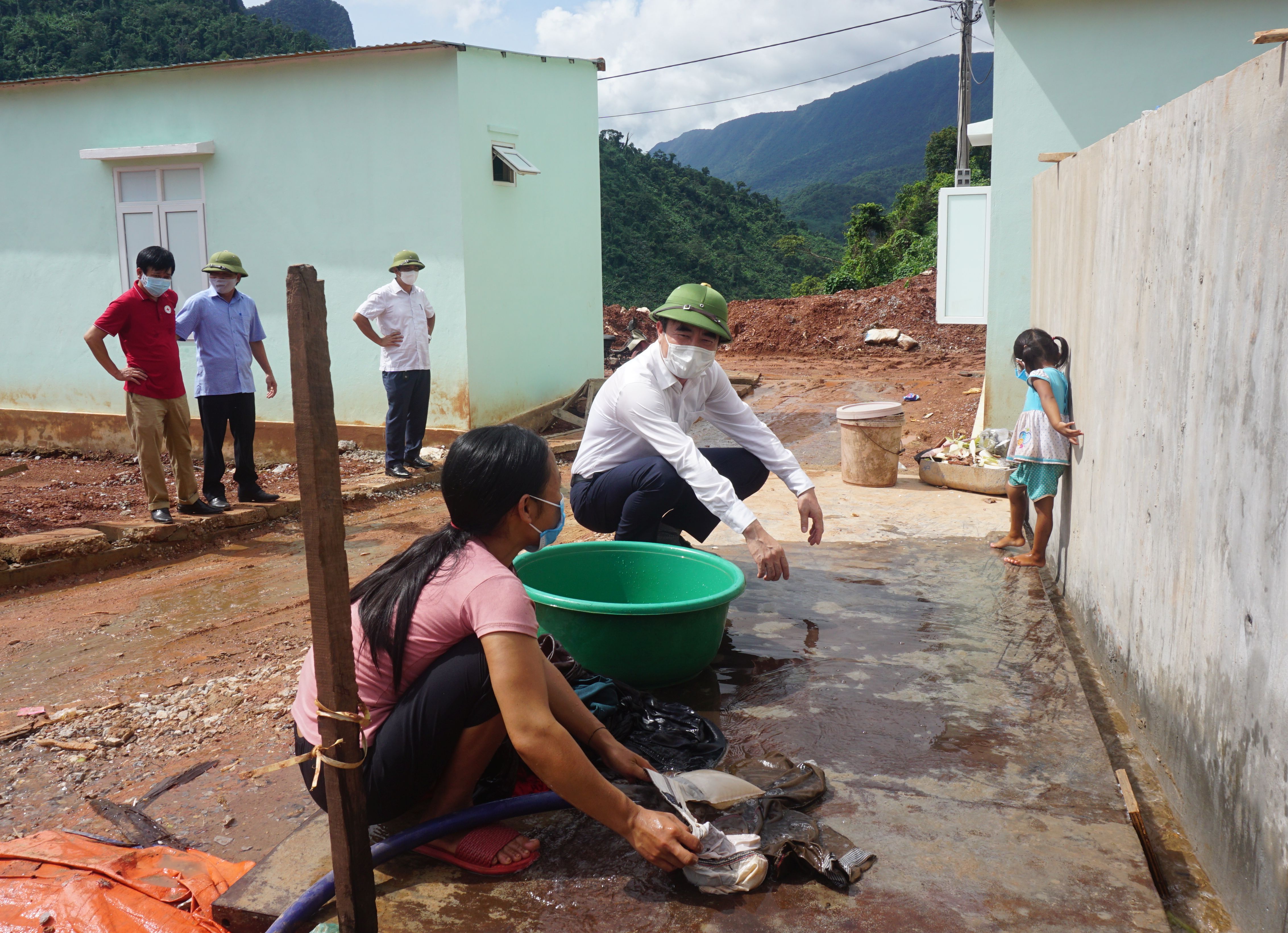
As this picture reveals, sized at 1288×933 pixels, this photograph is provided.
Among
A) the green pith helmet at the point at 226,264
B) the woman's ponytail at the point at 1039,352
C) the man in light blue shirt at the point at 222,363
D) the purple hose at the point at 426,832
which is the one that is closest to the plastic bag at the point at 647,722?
the purple hose at the point at 426,832

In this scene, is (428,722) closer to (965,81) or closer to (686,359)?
(686,359)

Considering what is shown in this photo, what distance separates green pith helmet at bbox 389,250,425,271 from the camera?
26.2 feet

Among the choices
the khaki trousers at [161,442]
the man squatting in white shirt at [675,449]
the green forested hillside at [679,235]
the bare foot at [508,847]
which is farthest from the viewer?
the green forested hillside at [679,235]

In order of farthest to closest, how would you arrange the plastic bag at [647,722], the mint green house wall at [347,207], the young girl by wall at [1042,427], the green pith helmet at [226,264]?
the mint green house wall at [347,207] < the green pith helmet at [226,264] < the young girl by wall at [1042,427] < the plastic bag at [647,722]

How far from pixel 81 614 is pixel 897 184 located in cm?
7603

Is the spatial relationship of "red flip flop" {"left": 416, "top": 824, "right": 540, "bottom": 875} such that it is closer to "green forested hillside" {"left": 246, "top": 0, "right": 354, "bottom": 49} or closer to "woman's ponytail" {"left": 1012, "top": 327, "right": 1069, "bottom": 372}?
"woman's ponytail" {"left": 1012, "top": 327, "right": 1069, "bottom": 372}

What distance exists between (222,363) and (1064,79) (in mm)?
6586

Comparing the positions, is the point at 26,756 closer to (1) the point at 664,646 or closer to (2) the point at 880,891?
(1) the point at 664,646

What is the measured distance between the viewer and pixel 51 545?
19.4 feet

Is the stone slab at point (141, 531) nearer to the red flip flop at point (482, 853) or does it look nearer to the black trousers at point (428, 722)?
the black trousers at point (428, 722)

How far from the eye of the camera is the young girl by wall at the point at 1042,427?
4.53 m

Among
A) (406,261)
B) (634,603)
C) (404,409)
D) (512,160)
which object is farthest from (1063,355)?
(512,160)

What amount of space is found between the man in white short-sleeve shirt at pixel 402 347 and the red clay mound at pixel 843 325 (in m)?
8.05

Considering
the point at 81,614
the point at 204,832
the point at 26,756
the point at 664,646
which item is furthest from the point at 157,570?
the point at 664,646
